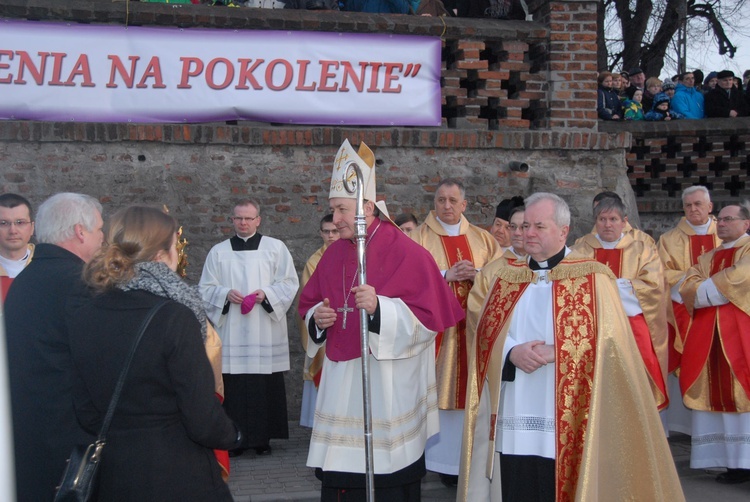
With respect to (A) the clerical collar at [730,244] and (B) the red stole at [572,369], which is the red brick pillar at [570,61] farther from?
(B) the red stole at [572,369]

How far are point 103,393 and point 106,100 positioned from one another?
5.01 m

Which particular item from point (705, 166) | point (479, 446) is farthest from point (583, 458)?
point (705, 166)

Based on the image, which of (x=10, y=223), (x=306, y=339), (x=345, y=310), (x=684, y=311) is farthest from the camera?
(x=684, y=311)

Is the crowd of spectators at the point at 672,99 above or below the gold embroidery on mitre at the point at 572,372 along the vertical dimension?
above

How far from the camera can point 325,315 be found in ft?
14.5

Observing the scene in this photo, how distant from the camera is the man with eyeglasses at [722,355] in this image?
6355 millimetres

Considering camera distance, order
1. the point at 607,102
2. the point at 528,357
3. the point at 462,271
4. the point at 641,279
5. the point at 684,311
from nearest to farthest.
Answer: the point at 528,357 < the point at 462,271 < the point at 641,279 < the point at 684,311 < the point at 607,102

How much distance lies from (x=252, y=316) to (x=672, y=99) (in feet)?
20.0

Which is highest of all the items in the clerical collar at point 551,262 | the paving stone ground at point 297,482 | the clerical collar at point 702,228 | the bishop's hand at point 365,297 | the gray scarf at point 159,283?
the clerical collar at point 702,228

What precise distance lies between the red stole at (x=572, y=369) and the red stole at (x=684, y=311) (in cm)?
327

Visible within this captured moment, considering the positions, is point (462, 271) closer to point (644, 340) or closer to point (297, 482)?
point (644, 340)

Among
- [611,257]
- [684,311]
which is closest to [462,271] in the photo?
[611,257]

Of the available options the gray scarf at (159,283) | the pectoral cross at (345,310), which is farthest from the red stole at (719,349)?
the gray scarf at (159,283)

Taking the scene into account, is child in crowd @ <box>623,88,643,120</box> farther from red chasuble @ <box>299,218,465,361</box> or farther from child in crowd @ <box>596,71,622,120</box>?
red chasuble @ <box>299,218,465,361</box>
